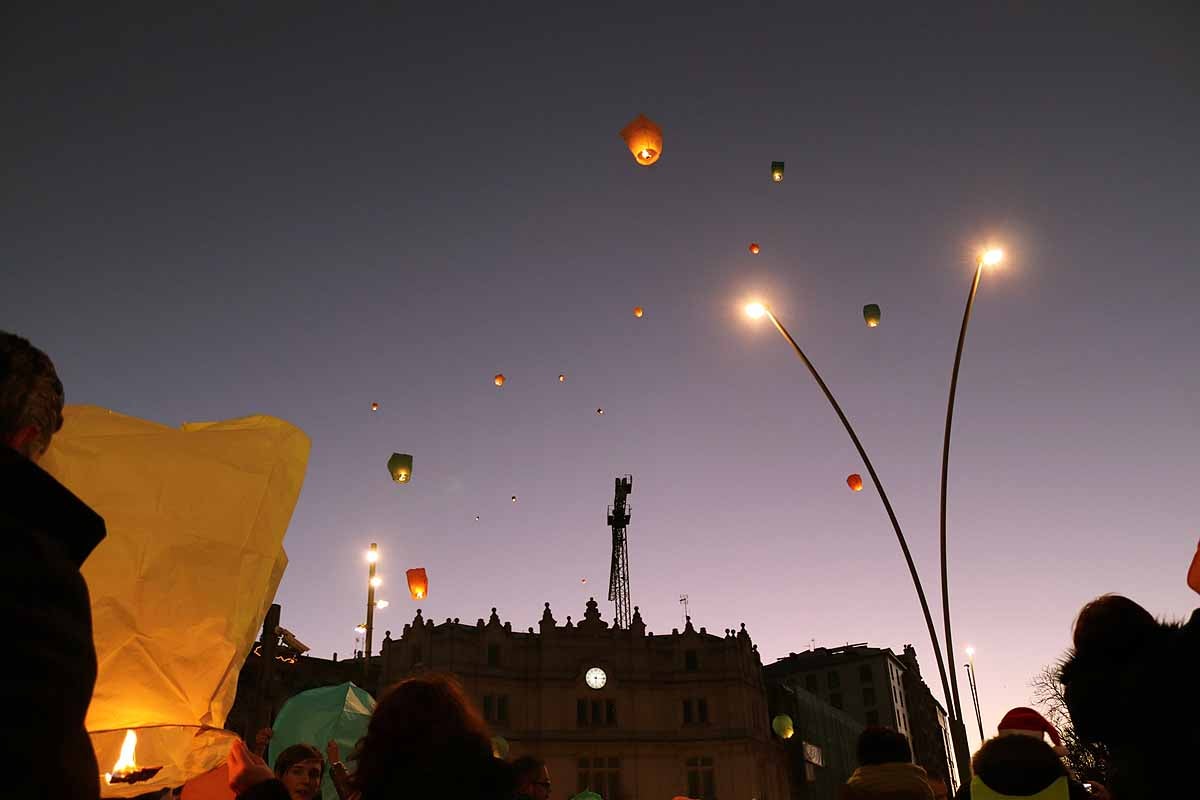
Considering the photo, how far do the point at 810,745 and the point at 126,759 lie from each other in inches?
2335

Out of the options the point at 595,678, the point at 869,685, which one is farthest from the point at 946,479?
the point at 869,685

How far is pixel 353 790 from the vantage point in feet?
8.31

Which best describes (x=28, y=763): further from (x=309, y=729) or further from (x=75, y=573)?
(x=309, y=729)

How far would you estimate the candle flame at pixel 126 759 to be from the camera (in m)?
2.01

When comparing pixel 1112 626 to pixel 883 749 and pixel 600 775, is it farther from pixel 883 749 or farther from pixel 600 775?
pixel 600 775

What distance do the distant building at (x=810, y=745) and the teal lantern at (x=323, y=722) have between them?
51.5 meters

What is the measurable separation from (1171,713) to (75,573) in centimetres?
311

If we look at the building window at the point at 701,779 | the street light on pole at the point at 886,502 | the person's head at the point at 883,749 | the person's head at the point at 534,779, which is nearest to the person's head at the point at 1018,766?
the person's head at the point at 883,749

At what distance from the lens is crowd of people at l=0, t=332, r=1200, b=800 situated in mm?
1219

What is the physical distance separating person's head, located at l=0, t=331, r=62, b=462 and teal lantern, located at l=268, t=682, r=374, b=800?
6.07 m

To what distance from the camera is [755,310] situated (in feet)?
50.2

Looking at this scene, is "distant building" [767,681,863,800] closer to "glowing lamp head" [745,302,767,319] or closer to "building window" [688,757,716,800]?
"building window" [688,757,716,800]

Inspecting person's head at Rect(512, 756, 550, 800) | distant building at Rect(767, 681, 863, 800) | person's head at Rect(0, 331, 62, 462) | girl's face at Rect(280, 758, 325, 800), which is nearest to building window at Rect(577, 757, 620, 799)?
distant building at Rect(767, 681, 863, 800)

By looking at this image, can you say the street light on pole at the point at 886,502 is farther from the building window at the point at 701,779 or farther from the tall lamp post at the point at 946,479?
the building window at the point at 701,779
